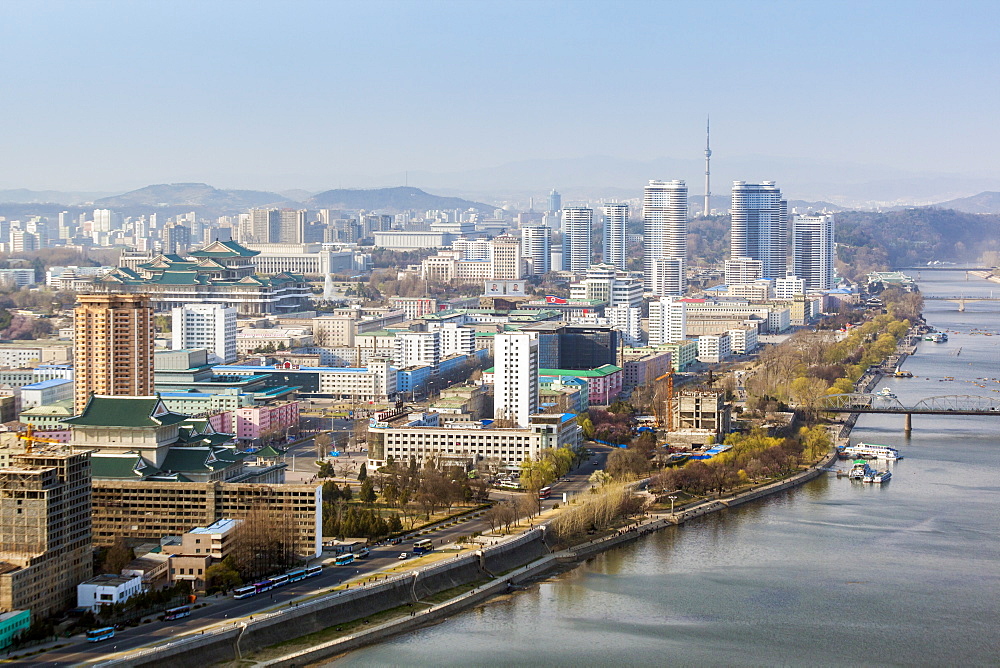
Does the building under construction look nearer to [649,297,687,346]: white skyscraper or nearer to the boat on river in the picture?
the boat on river

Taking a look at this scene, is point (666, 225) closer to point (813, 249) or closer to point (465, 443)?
point (813, 249)

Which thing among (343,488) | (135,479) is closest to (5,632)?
(135,479)

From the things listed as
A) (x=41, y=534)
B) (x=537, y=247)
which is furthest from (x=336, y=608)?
(x=537, y=247)

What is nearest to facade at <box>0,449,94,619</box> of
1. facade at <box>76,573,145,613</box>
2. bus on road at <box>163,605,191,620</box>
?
facade at <box>76,573,145,613</box>

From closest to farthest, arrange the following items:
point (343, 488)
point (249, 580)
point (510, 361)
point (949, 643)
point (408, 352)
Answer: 1. point (949, 643)
2. point (249, 580)
3. point (343, 488)
4. point (510, 361)
5. point (408, 352)

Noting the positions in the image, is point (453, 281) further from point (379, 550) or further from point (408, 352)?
point (379, 550)
